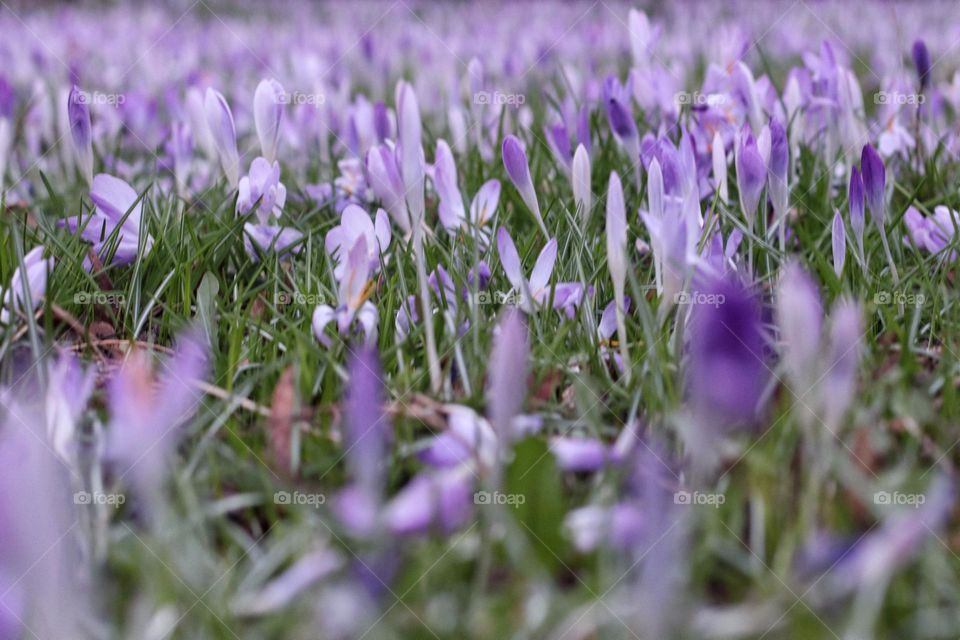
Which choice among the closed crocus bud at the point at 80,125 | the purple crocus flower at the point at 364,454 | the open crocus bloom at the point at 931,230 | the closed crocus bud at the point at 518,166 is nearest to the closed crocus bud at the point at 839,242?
the open crocus bloom at the point at 931,230

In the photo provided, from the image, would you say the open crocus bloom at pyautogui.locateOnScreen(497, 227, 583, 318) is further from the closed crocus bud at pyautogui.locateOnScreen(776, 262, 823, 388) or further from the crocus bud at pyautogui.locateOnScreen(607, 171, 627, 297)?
the closed crocus bud at pyautogui.locateOnScreen(776, 262, 823, 388)

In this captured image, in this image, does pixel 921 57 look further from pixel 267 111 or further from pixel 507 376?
pixel 507 376

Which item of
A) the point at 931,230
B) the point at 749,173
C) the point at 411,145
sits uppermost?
the point at 411,145

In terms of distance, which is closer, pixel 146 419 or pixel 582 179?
pixel 146 419

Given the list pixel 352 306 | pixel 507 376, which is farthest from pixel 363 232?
pixel 507 376

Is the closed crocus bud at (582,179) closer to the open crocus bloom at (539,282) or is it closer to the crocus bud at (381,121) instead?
the open crocus bloom at (539,282)

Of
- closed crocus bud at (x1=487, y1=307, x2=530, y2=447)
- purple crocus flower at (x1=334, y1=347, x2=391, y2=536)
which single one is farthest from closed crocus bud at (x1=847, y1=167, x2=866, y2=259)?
purple crocus flower at (x1=334, y1=347, x2=391, y2=536)

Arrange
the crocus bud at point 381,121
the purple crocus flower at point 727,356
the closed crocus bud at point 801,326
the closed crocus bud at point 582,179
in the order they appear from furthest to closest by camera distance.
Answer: the crocus bud at point 381,121
the closed crocus bud at point 582,179
the closed crocus bud at point 801,326
the purple crocus flower at point 727,356
